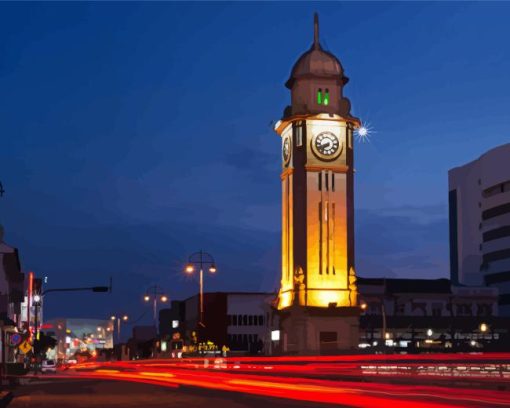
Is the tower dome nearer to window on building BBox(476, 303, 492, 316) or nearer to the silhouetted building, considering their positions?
the silhouetted building

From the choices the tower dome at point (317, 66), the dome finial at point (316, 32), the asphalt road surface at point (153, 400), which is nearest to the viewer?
the asphalt road surface at point (153, 400)

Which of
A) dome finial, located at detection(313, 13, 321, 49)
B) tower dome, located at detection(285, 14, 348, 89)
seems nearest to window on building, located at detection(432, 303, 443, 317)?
tower dome, located at detection(285, 14, 348, 89)

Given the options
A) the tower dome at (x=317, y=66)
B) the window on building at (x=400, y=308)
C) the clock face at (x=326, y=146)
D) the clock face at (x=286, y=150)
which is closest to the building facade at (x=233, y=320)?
the window on building at (x=400, y=308)

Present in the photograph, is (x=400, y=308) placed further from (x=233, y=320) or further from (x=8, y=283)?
(x=8, y=283)

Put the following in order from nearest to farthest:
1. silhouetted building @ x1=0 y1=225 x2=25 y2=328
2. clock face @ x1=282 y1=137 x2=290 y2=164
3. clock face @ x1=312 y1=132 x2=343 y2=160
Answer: silhouetted building @ x1=0 y1=225 x2=25 y2=328 → clock face @ x1=312 y1=132 x2=343 y2=160 → clock face @ x1=282 y1=137 x2=290 y2=164

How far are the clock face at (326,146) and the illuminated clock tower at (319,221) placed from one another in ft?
0.36

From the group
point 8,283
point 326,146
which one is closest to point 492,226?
point 326,146

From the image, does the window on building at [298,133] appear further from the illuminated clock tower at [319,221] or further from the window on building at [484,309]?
the window on building at [484,309]

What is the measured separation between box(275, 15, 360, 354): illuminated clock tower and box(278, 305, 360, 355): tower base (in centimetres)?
11

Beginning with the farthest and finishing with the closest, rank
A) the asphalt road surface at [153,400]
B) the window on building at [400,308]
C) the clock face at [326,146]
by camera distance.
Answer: the window on building at [400,308] → the clock face at [326,146] → the asphalt road surface at [153,400]

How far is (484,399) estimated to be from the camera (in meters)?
25.3

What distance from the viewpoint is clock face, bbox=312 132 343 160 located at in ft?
348

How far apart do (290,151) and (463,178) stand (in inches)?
3841

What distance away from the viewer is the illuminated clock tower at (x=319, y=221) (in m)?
103
